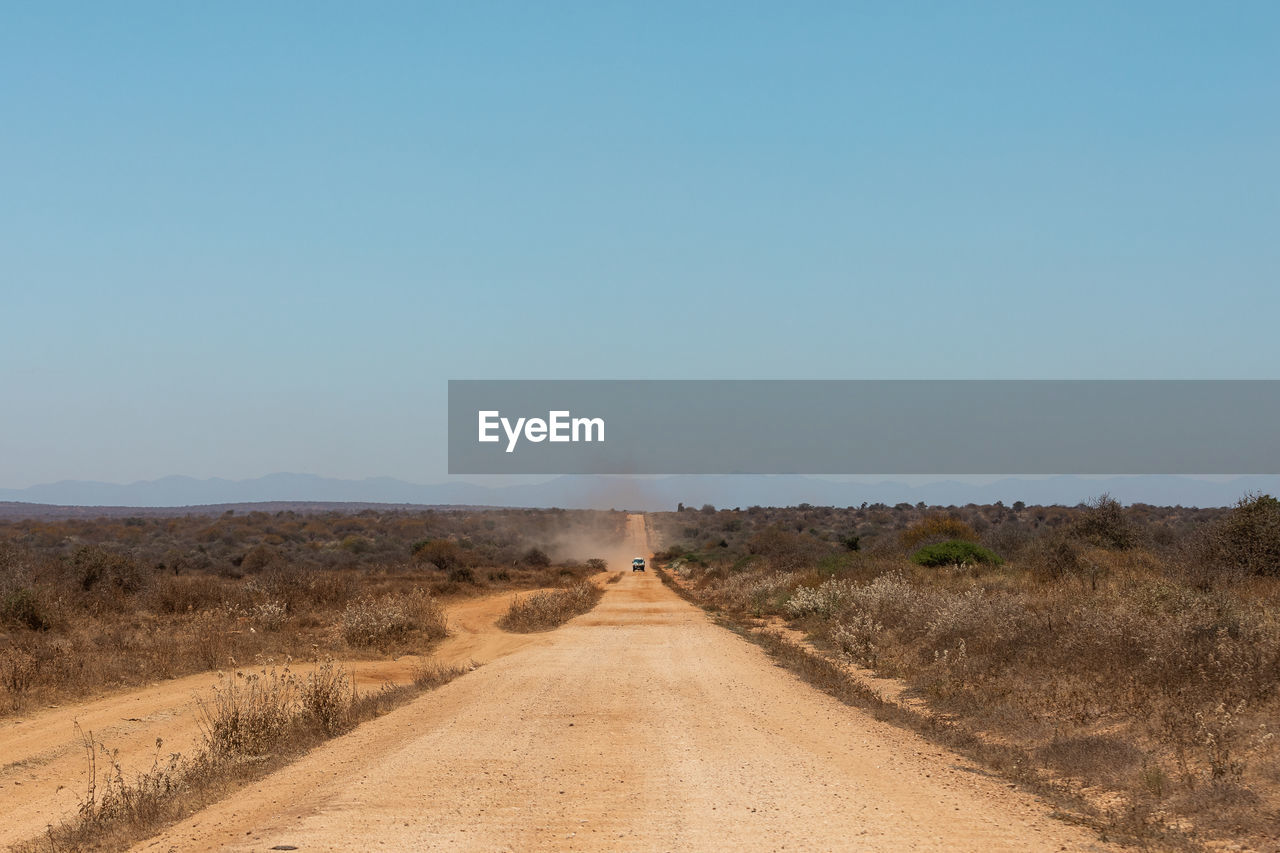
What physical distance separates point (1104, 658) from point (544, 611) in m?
19.8

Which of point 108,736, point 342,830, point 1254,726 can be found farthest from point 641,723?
point 108,736

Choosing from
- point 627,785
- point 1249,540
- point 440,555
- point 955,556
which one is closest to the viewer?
point 627,785

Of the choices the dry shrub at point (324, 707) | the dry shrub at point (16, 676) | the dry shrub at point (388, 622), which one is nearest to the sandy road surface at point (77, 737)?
the dry shrub at point (16, 676)

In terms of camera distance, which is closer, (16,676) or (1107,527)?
(16,676)

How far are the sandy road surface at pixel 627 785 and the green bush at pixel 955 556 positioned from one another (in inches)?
751

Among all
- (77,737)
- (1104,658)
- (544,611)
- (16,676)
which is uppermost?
(1104,658)

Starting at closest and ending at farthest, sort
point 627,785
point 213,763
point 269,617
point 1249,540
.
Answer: point 627,785 → point 213,763 → point 1249,540 → point 269,617

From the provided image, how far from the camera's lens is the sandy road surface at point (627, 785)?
295 inches

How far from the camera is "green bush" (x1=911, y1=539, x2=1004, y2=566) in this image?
109ft

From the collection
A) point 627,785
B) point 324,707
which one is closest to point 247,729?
point 324,707

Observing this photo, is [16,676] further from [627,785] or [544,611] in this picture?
[544,611]

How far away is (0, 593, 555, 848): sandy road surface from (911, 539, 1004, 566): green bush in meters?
17.3

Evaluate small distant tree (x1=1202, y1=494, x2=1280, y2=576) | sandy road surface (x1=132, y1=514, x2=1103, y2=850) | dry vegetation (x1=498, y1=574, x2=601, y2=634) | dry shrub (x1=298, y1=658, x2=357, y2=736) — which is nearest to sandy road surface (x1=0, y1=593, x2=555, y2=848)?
dry shrub (x1=298, y1=658, x2=357, y2=736)

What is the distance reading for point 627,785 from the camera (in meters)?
9.25
